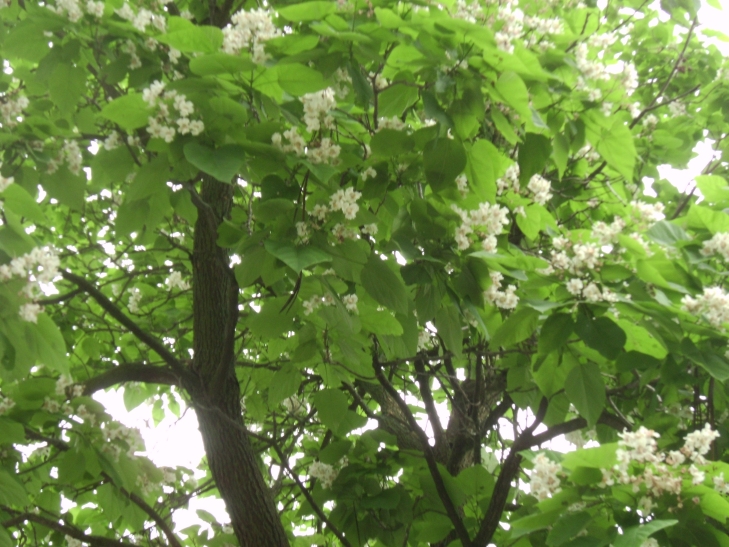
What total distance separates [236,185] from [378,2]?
1.43 meters

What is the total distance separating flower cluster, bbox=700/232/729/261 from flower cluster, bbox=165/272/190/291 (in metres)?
2.45

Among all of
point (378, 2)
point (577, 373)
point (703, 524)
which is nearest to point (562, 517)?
point (703, 524)

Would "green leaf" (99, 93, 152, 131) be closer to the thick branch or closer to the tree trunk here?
the thick branch

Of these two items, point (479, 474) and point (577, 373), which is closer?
point (577, 373)

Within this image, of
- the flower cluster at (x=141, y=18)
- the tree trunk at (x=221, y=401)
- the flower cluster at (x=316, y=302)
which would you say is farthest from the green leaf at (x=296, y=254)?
the tree trunk at (x=221, y=401)

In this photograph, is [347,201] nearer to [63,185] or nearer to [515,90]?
[515,90]

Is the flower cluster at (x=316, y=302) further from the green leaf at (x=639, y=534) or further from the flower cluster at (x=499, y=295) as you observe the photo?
the green leaf at (x=639, y=534)

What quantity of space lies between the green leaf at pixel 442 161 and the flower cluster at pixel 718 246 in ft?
2.42

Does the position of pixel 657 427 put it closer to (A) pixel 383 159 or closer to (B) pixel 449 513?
Answer: (B) pixel 449 513

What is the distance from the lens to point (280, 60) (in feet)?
4.89

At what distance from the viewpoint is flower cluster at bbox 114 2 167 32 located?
1.89m

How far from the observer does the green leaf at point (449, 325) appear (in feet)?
6.35

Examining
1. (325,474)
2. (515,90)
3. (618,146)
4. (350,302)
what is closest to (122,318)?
(350,302)

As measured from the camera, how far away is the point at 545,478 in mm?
1793
